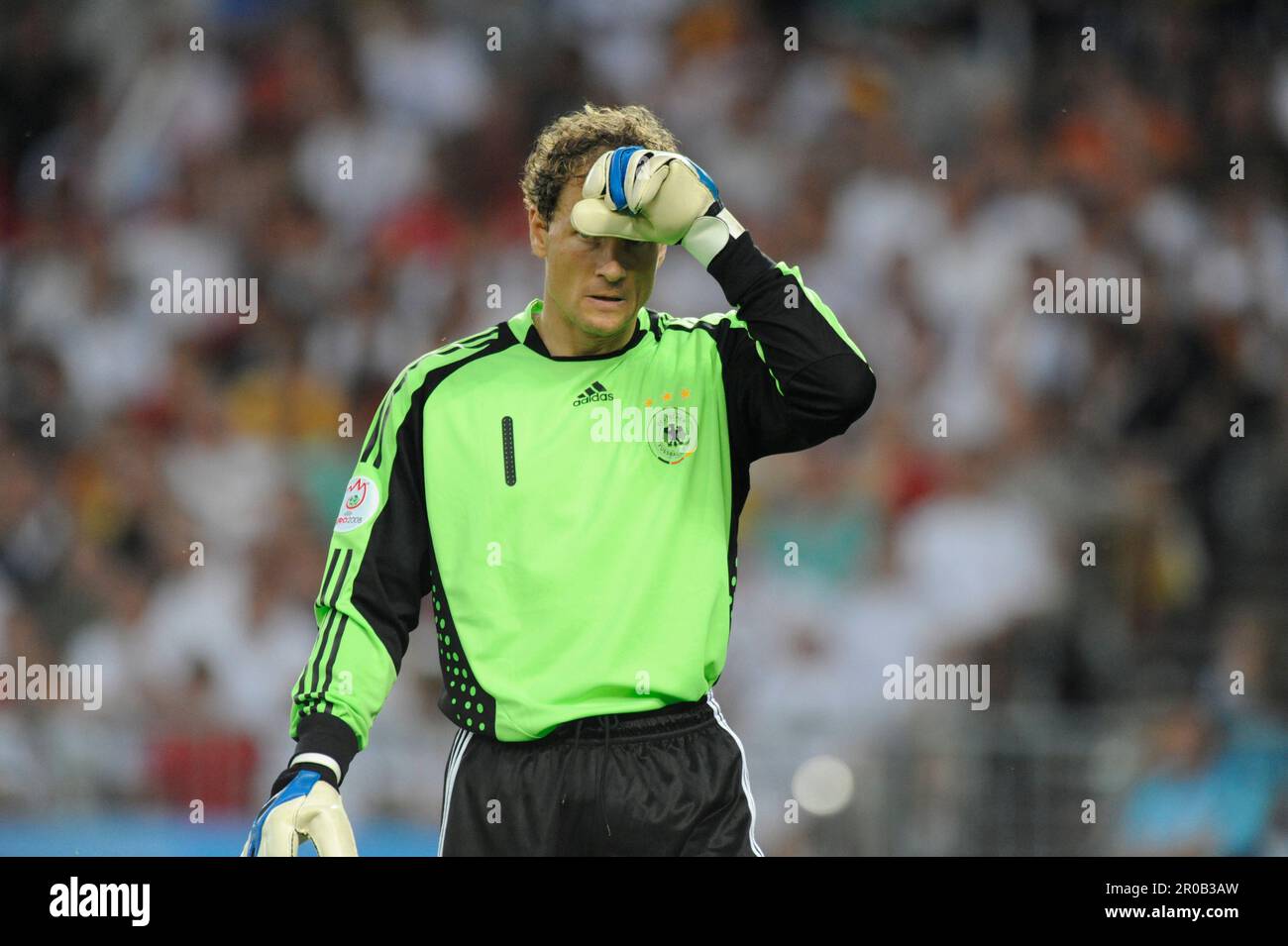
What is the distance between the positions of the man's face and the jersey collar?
0.06 metres

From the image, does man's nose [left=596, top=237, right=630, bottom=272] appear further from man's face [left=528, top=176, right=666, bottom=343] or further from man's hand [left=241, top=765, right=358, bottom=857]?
man's hand [left=241, top=765, right=358, bottom=857]

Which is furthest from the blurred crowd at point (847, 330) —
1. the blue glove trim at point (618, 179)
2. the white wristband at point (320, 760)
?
the blue glove trim at point (618, 179)

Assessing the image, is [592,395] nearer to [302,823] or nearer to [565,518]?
[565,518]

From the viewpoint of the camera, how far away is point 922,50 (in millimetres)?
8531

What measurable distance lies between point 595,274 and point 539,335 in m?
0.23

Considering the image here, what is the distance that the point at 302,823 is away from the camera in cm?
278

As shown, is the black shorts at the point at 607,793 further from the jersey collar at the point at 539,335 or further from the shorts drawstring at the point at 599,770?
the jersey collar at the point at 539,335

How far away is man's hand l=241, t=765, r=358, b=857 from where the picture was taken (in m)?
2.75

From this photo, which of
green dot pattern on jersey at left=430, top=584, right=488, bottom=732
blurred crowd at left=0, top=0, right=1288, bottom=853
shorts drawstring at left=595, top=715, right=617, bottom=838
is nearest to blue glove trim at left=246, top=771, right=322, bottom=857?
green dot pattern on jersey at left=430, top=584, right=488, bottom=732

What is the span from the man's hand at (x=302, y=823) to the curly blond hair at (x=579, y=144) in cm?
119

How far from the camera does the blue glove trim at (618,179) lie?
2984 mm

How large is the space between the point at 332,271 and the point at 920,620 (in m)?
3.43


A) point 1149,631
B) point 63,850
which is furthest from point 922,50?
point 63,850

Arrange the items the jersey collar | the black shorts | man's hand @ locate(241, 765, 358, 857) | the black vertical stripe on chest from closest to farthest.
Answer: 1. man's hand @ locate(241, 765, 358, 857)
2. the black shorts
3. the black vertical stripe on chest
4. the jersey collar
